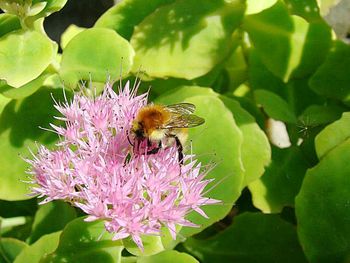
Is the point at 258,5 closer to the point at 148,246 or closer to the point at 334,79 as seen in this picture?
the point at 334,79

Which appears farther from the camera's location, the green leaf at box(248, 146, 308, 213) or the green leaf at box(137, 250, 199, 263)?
the green leaf at box(248, 146, 308, 213)

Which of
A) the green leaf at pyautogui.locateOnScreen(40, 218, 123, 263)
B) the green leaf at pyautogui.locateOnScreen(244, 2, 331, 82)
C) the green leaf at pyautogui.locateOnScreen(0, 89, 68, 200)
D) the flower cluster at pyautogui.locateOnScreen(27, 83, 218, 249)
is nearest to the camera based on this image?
the flower cluster at pyautogui.locateOnScreen(27, 83, 218, 249)

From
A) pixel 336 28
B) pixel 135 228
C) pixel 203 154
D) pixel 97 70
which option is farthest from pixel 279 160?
pixel 336 28

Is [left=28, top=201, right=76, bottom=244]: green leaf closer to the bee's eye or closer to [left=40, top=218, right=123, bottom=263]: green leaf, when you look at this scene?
[left=40, top=218, right=123, bottom=263]: green leaf

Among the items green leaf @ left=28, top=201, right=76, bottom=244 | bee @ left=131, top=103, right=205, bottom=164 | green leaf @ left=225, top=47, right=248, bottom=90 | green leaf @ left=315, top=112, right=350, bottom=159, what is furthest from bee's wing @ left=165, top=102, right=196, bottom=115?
green leaf @ left=225, top=47, right=248, bottom=90

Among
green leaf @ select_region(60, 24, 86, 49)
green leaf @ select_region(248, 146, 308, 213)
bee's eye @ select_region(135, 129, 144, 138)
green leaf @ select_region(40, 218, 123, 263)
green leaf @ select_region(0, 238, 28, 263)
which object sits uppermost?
bee's eye @ select_region(135, 129, 144, 138)

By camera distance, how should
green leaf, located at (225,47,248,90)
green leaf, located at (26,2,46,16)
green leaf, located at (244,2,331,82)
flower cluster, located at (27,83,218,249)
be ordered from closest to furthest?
flower cluster, located at (27,83,218,249), green leaf, located at (26,2,46,16), green leaf, located at (244,2,331,82), green leaf, located at (225,47,248,90)

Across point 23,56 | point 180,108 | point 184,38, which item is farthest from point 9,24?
point 180,108
